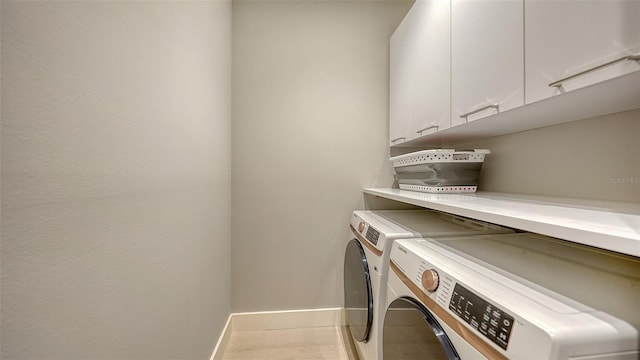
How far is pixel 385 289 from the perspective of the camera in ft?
3.40

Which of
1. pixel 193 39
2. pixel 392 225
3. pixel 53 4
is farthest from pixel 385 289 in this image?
pixel 193 39

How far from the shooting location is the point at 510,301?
0.51 m

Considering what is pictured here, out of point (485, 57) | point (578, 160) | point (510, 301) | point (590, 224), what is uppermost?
point (485, 57)

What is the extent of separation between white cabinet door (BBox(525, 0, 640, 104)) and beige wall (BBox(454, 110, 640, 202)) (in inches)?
14.5

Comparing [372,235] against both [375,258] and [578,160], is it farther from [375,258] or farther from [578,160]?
[578,160]

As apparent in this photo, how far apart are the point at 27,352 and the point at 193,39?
124 cm

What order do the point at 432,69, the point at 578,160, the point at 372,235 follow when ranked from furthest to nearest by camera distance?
1. the point at 432,69
2. the point at 372,235
3. the point at 578,160

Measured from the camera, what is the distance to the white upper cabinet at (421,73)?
4.10 feet

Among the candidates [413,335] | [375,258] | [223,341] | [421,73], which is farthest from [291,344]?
[421,73]

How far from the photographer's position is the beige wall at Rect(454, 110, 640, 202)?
83cm

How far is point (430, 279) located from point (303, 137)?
1.47m

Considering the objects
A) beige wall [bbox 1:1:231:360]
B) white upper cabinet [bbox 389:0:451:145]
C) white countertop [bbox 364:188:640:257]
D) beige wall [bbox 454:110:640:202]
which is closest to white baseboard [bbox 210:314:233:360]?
beige wall [bbox 1:1:231:360]

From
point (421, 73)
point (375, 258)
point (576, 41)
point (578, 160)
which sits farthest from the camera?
point (421, 73)

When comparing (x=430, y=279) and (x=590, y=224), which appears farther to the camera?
(x=430, y=279)
